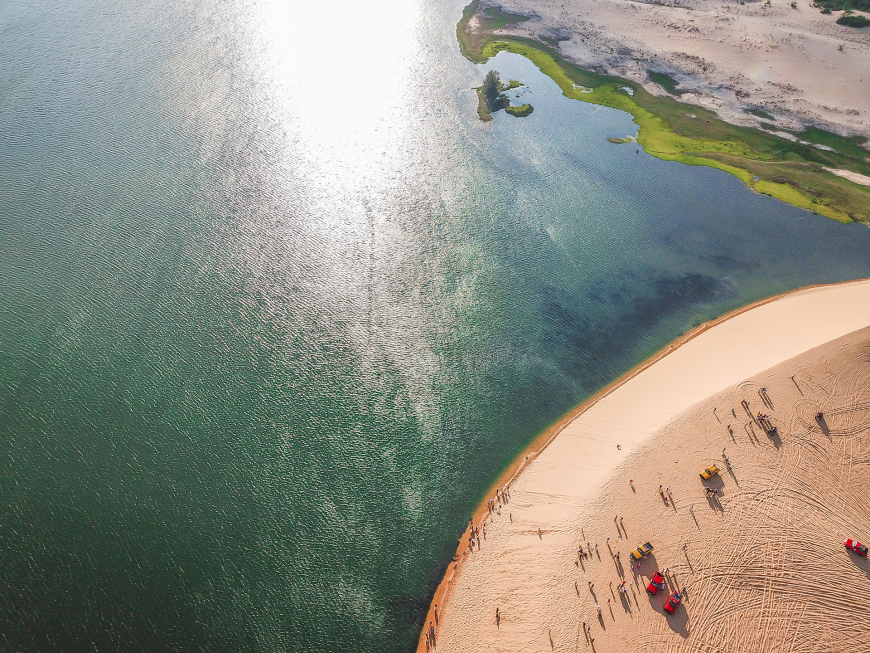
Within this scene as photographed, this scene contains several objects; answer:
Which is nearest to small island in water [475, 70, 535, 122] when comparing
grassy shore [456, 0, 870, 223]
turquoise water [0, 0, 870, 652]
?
turquoise water [0, 0, 870, 652]

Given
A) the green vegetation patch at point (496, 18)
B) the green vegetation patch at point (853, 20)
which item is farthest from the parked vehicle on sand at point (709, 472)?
the green vegetation patch at point (853, 20)

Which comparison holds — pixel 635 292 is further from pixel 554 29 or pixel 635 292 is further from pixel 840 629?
pixel 554 29

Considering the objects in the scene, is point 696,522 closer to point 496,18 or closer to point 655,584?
point 655,584

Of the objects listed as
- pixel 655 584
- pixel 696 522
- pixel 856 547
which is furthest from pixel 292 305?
pixel 856 547

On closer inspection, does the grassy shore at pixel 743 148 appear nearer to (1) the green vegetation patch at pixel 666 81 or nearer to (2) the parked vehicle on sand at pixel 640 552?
(1) the green vegetation patch at pixel 666 81

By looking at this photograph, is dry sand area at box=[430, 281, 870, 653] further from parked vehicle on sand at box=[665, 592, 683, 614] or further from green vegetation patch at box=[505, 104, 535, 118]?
green vegetation patch at box=[505, 104, 535, 118]

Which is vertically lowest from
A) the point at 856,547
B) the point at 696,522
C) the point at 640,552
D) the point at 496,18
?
the point at 856,547
